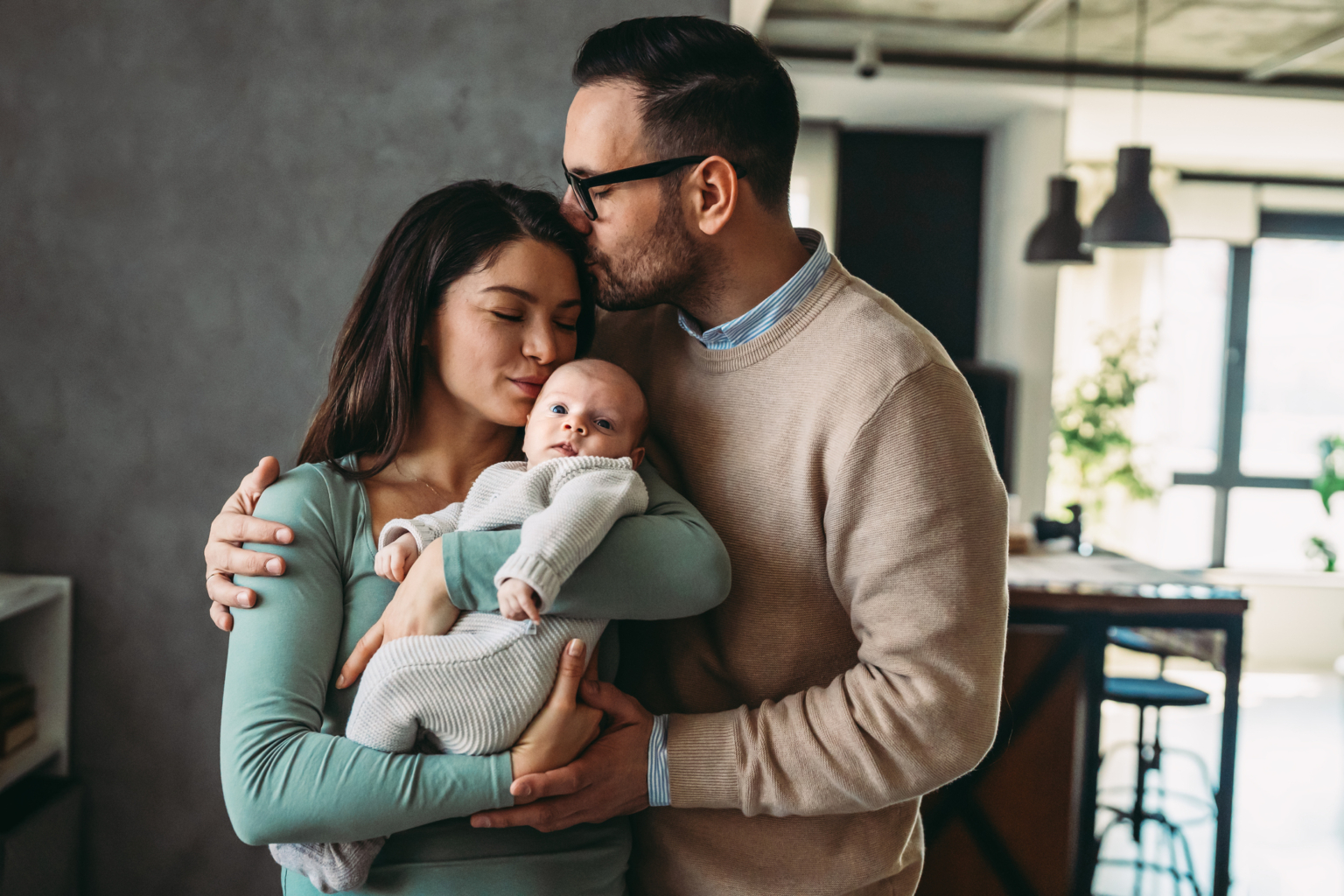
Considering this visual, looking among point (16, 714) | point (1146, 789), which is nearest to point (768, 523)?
point (16, 714)

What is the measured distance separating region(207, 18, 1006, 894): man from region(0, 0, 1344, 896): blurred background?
1.59 ft

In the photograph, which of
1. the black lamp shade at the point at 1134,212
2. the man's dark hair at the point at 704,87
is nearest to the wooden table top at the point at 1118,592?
the black lamp shade at the point at 1134,212

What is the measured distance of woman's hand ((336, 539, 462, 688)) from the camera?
113 centimetres

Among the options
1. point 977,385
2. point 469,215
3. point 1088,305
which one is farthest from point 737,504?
point 1088,305

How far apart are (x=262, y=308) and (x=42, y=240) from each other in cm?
48

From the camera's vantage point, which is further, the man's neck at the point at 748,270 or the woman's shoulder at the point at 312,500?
the man's neck at the point at 748,270

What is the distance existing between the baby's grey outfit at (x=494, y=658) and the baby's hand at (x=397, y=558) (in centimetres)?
1

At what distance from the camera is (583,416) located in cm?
129

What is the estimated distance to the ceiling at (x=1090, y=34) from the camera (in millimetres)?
4418

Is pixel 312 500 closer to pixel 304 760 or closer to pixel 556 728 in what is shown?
pixel 304 760

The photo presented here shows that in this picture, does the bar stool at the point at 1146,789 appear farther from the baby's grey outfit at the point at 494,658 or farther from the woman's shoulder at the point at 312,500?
the woman's shoulder at the point at 312,500

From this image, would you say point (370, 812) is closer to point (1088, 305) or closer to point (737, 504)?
point (737, 504)

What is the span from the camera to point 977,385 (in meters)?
5.83

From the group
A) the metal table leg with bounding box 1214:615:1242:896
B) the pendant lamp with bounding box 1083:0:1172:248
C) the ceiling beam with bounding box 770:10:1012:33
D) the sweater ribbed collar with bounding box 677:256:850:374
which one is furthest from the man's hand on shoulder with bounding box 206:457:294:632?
the ceiling beam with bounding box 770:10:1012:33
